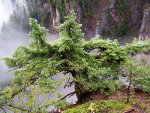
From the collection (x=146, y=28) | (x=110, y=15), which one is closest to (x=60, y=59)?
(x=146, y=28)

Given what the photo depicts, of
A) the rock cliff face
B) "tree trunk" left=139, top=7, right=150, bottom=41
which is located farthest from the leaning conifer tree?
the rock cliff face

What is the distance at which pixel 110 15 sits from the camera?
21.0 meters

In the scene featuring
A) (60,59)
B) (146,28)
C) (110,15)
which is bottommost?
(60,59)

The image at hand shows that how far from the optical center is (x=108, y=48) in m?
5.72

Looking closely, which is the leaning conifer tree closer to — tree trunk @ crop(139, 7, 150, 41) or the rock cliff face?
tree trunk @ crop(139, 7, 150, 41)

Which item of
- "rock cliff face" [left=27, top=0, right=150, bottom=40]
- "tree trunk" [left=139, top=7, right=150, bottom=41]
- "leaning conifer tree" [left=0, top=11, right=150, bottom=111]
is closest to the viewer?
"leaning conifer tree" [left=0, top=11, right=150, bottom=111]

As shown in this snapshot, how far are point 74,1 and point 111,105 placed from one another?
72.1ft

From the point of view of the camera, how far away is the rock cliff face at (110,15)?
1870 centimetres

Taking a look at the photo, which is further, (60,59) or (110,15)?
(110,15)

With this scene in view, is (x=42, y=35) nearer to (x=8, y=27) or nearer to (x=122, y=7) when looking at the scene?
(x=122, y=7)

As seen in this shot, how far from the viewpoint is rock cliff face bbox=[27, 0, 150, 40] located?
18.7m

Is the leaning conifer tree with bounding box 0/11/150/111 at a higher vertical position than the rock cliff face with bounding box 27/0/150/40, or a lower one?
lower

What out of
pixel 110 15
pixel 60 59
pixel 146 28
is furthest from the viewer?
pixel 110 15

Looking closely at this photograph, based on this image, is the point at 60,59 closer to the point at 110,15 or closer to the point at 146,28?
the point at 146,28
